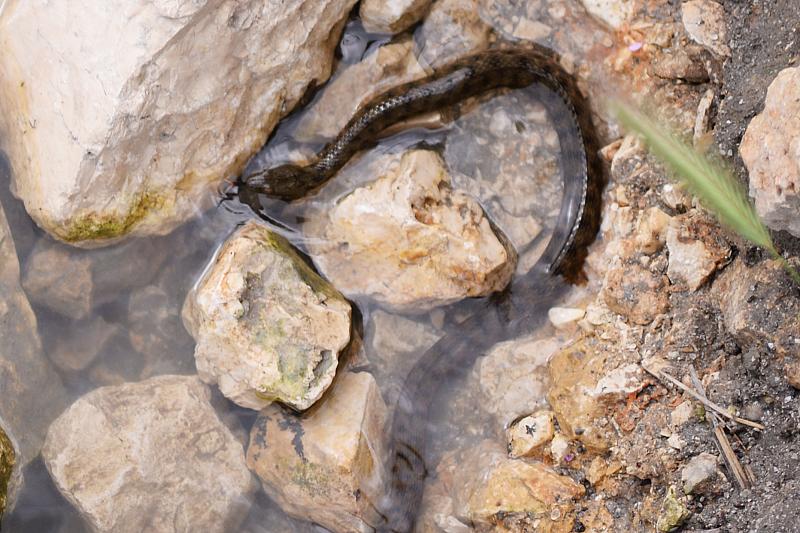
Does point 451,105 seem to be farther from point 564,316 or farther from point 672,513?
point 672,513

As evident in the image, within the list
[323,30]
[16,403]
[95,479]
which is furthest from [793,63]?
[16,403]

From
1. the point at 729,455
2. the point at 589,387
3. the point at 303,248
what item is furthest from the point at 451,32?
the point at 729,455

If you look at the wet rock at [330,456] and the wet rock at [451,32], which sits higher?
the wet rock at [451,32]

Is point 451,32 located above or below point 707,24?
below

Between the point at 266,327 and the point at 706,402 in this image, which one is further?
the point at 266,327

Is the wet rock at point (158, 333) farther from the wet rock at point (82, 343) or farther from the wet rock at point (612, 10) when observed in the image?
the wet rock at point (612, 10)

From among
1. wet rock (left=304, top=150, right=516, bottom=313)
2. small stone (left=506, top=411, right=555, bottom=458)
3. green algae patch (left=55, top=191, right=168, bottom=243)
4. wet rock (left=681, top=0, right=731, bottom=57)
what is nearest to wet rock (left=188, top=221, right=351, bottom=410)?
wet rock (left=304, top=150, right=516, bottom=313)

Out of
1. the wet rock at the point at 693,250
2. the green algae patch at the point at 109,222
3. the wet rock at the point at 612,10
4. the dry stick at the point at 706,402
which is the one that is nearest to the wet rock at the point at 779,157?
the wet rock at the point at 693,250
